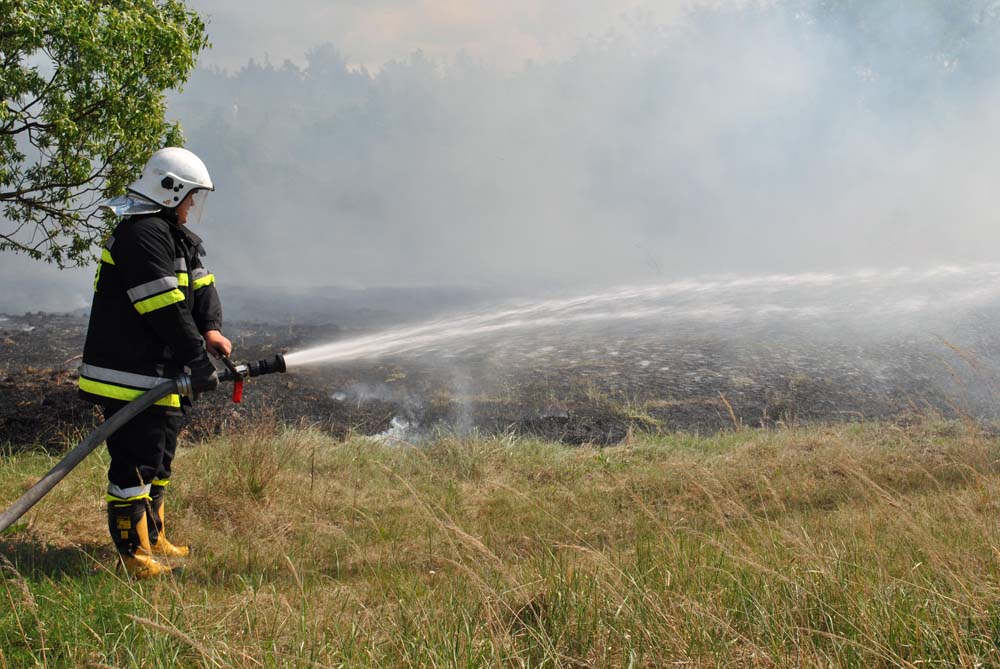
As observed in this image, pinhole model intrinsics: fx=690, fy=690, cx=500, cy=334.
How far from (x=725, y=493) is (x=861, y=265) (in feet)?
62.7

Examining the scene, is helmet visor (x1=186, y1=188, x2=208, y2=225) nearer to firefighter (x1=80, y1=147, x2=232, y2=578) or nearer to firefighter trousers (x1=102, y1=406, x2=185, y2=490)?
firefighter (x1=80, y1=147, x2=232, y2=578)

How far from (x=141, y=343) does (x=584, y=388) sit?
521cm

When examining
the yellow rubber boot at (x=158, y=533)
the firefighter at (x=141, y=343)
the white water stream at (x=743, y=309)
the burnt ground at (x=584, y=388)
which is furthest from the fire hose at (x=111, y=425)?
the white water stream at (x=743, y=309)

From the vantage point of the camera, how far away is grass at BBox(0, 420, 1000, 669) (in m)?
2.34

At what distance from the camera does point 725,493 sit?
4797 millimetres

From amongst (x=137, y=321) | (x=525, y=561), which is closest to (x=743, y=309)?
(x=525, y=561)

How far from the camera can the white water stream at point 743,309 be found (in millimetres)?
10422

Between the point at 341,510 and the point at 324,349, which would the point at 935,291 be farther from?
the point at 341,510

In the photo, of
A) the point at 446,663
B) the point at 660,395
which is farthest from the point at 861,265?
the point at 446,663

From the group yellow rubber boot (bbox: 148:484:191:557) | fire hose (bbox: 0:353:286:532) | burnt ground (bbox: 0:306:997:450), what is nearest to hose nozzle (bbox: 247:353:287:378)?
fire hose (bbox: 0:353:286:532)

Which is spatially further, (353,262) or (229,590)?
(353,262)

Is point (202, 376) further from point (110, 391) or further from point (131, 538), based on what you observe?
point (131, 538)

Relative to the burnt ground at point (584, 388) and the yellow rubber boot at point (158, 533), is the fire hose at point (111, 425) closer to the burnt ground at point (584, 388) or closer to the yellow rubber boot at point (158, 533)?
the yellow rubber boot at point (158, 533)

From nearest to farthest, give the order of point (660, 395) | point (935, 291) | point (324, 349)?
point (660, 395) → point (324, 349) → point (935, 291)
